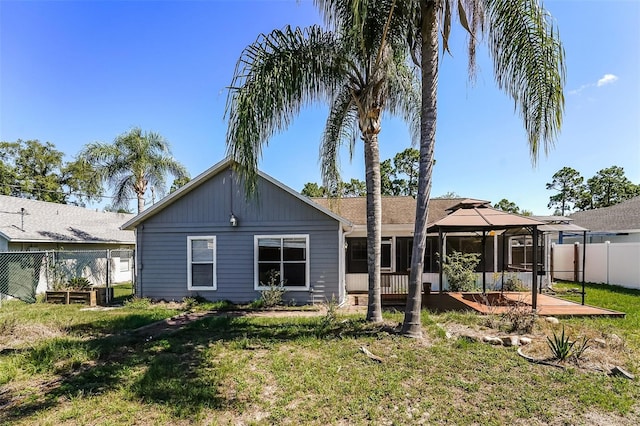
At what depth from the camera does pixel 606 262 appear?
1409cm

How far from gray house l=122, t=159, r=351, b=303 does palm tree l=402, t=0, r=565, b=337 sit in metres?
4.12

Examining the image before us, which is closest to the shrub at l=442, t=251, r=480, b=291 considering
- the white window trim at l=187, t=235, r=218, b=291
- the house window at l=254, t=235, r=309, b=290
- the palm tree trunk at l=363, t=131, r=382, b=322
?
the palm tree trunk at l=363, t=131, r=382, b=322

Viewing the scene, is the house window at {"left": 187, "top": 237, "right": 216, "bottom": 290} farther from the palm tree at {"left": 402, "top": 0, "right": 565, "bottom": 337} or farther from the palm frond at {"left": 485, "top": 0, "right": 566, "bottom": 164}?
the palm frond at {"left": 485, "top": 0, "right": 566, "bottom": 164}

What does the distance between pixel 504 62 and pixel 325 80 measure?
3.46 meters

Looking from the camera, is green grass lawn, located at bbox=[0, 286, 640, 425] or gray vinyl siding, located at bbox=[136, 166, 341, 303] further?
gray vinyl siding, located at bbox=[136, 166, 341, 303]

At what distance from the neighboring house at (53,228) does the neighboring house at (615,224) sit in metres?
24.7

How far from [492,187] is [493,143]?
37.6 ft

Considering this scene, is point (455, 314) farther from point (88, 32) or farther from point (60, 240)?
point (60, 240)

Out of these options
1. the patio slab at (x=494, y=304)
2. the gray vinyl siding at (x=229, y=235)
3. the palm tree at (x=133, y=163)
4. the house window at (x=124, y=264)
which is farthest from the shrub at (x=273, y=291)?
the house window at (x=124, y=264)

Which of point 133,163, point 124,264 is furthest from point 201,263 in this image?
point 124,264

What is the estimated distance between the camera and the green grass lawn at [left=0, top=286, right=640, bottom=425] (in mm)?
3551

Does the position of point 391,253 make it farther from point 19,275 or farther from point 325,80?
Result: point 19,275

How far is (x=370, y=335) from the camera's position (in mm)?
6355

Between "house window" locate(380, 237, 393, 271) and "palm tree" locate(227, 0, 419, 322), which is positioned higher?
"palm tree" locate(227, 0, 419, 322)
